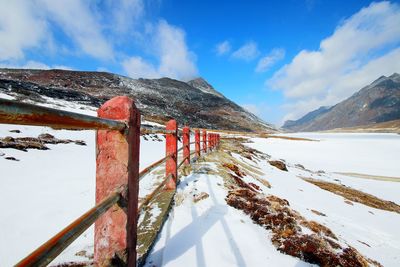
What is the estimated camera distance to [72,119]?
1.39m

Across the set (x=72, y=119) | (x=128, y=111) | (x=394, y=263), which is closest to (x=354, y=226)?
(x=394, y=263)

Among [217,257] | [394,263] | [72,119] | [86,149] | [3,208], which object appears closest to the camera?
[72,119]

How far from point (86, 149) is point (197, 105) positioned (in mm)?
143737

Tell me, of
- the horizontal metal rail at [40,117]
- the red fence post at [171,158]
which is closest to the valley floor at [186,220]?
the red fence post at [171,158]

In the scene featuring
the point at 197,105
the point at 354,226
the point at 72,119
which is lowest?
the point at 354,226

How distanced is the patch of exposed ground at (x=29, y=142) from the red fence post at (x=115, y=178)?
9372 mm

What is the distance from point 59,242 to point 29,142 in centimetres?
1144

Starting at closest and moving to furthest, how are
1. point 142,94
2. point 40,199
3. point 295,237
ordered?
point 295,237 → point 40,199 → point 142,94

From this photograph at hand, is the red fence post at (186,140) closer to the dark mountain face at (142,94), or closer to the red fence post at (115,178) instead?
the red fence post at (115,178)

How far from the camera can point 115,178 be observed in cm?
203

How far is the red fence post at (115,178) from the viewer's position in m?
2.02

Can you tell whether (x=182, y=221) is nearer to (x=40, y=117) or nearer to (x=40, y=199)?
(x=40, y=199)

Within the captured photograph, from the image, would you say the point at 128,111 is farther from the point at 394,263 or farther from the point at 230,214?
the point at 394,263

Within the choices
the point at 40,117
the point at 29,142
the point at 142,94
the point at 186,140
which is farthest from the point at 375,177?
the point at 142,94
